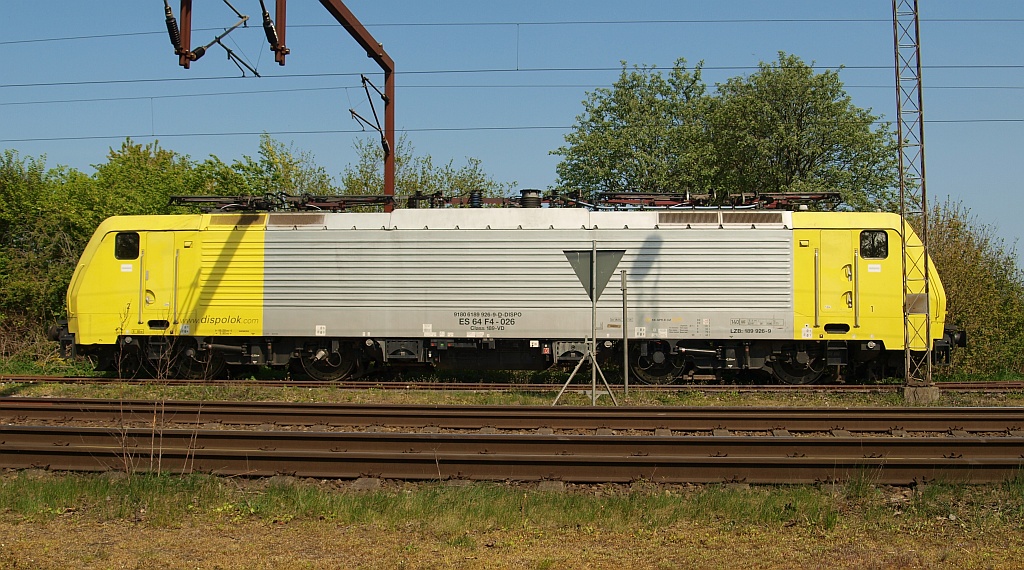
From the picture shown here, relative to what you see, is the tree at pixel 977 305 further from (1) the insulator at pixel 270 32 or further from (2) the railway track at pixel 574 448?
(1) the insulator at pixel 270 32

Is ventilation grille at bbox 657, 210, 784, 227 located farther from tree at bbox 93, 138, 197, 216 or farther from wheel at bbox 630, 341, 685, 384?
tree at bbox 93, 138, 197, 216

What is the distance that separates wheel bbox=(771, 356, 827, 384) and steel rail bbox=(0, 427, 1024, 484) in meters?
6.57

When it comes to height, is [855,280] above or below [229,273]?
below

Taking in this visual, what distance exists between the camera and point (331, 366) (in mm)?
15695

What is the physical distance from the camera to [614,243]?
14.6 metres

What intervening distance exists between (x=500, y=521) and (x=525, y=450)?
2.18 m

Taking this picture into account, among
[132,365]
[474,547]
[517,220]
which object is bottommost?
[474,547]

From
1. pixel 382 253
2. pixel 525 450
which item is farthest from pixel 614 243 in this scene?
pixel 525 450

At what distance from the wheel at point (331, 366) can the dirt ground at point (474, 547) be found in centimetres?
907

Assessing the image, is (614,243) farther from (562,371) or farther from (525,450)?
(525,450)

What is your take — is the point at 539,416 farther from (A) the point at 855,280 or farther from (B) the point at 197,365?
(B) the point at 197,365

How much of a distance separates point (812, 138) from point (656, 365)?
1611cm

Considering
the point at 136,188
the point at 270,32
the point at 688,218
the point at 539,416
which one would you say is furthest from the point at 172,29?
the point at 136,188

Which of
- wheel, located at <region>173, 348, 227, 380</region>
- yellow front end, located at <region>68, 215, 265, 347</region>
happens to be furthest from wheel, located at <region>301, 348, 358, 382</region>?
wheel, located at <region>173, 348, 227, 380</region>
